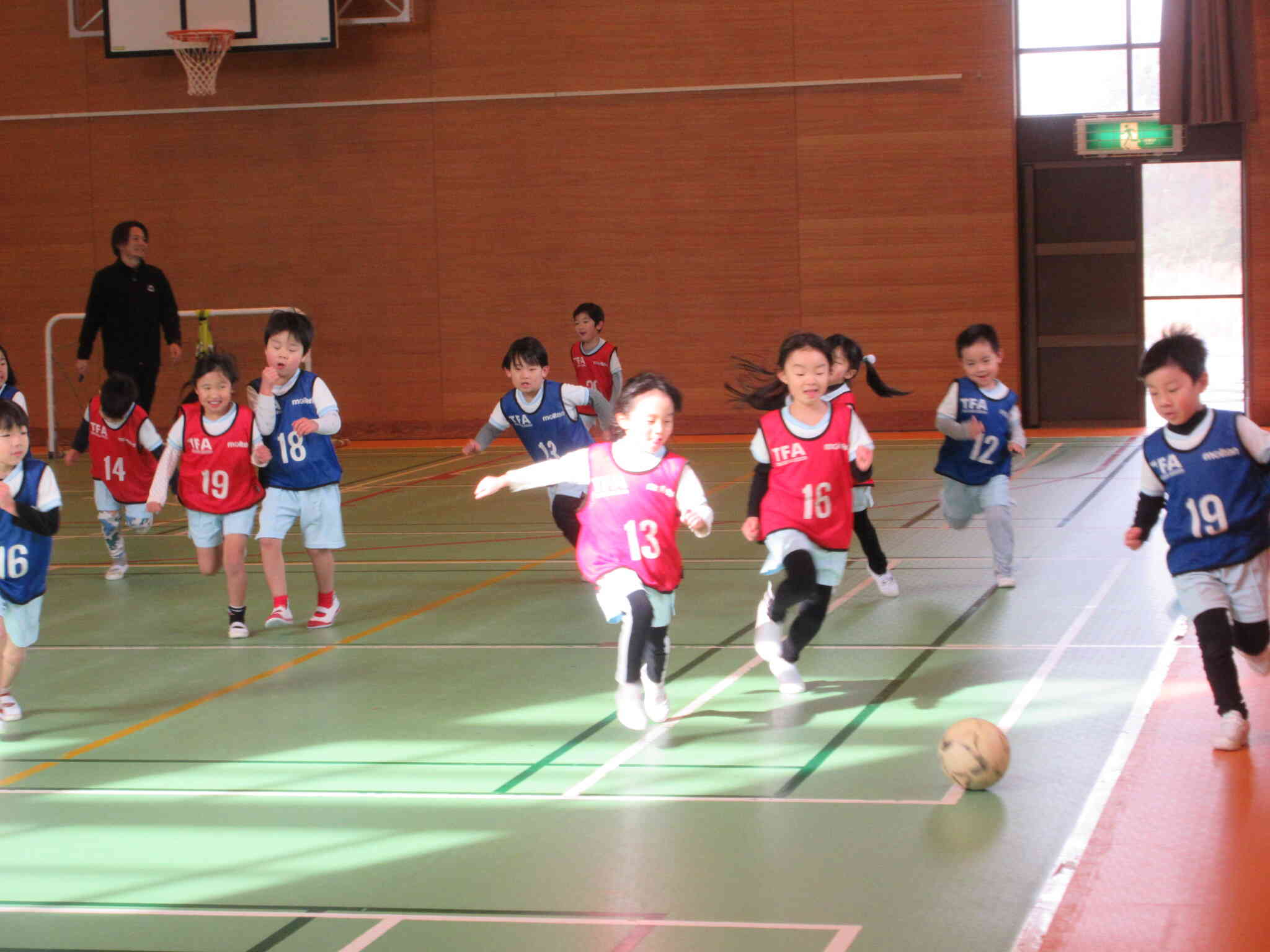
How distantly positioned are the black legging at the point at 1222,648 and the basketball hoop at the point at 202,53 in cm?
1501

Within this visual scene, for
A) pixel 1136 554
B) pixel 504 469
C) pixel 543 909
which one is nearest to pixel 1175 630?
pixel 1136 554

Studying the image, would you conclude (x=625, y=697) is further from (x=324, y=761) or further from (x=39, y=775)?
(x=39, y=775)

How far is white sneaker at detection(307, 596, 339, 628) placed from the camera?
734 centimetres

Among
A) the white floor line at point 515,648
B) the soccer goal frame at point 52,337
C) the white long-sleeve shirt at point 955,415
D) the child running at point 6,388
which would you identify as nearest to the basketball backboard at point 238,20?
the soccer goal frame at point 52,337

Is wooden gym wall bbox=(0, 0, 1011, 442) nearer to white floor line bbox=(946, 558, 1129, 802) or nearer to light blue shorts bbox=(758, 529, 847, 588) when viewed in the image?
white floor line bbox=(946, 558, 1129, 802)

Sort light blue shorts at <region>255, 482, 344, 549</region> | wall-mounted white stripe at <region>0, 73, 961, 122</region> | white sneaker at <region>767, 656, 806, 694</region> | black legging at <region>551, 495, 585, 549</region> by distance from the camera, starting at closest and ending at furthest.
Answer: white sneaker at <region>767, 656, 806, 694</region> → light blue shorts at <region>255, 482, 344, 549</region> → black legging at <region>551, 495, 585, 549</region> → wall-mounted white stripe at <region>0, 73, 961, 122</region>

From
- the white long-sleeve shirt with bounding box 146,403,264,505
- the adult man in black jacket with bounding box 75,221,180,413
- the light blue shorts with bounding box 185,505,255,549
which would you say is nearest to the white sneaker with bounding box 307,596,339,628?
the light blue shorts with bounding box 185,505,255,549

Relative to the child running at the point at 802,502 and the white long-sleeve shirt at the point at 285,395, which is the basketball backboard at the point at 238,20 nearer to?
the white long-sleeve shirt at the point at 285,395

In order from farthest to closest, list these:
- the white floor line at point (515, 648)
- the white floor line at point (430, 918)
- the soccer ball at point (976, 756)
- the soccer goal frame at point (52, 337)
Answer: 1. the soccer goal frame at point (52, 337)
2. the white floor line at point (515, 648)
3. the soccer ball at point (976, 756)
4. the white floor line at point (430, 918)

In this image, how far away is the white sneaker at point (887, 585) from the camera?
25.0 ft

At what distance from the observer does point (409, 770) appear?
15.5 feet

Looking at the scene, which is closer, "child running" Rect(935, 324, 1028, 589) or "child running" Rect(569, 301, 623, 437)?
"child running" Rect(935, 324, 1028, 589)

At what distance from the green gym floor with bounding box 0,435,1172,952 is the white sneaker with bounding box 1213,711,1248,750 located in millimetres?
326

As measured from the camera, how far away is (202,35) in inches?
675
